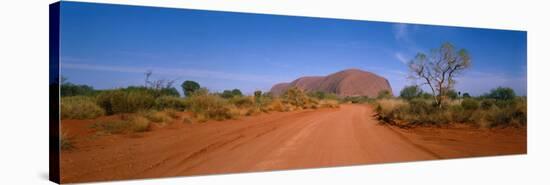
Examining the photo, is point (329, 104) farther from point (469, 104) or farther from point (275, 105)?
point (469, 104)

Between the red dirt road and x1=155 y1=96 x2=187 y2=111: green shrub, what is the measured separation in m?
0.30

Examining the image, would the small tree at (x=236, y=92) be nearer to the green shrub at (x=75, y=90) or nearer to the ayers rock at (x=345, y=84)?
the ayers rock at (x=345, y=84)

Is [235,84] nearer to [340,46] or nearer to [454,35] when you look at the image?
[340,46]

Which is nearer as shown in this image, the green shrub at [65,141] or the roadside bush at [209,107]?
the green shrub at [65,141]

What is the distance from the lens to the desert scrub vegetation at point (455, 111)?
13.3 m

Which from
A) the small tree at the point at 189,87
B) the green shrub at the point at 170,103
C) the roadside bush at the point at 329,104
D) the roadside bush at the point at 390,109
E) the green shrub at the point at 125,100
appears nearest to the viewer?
the green shrub at the point at 125,100

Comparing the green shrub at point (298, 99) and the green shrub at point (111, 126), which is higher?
the green shrub at point (298, 99)

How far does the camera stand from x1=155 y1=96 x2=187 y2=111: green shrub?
10758 millimetres

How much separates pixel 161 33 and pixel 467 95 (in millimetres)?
6998

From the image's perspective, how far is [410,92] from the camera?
13.5 m

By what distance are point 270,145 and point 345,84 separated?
203 centimetres

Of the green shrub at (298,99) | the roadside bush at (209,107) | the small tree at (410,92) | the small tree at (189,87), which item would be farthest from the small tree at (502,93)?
the small tree at (189,87)

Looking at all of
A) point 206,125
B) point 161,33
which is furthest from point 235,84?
point 161,33

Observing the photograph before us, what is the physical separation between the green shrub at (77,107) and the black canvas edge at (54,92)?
0.12 metres
